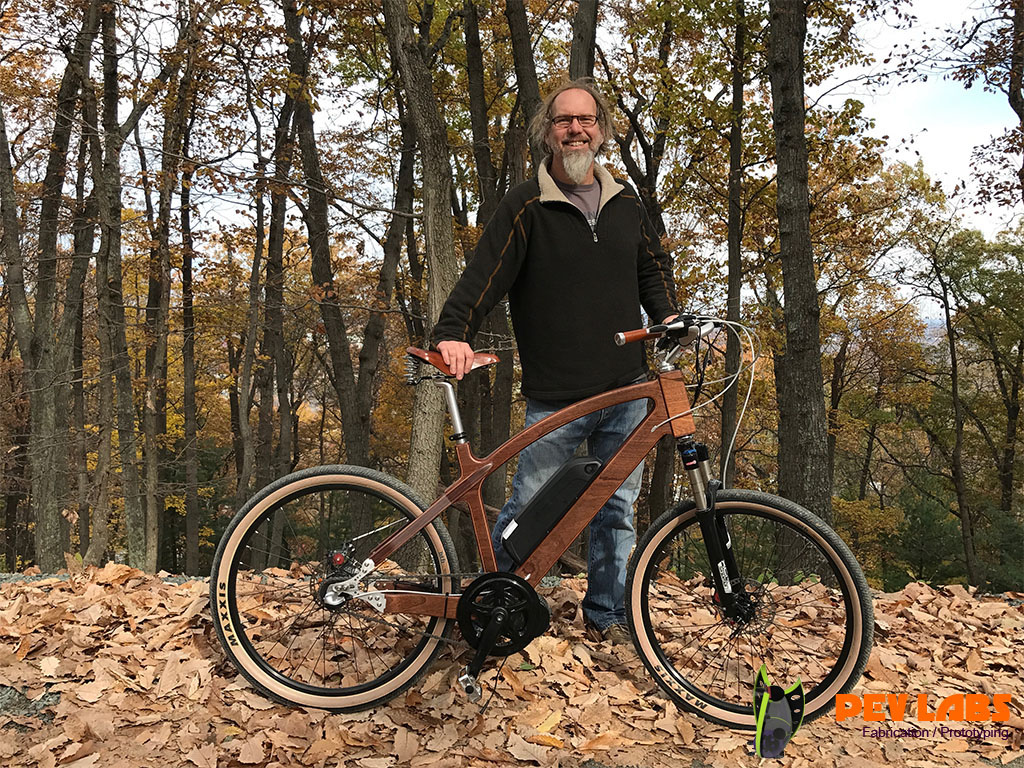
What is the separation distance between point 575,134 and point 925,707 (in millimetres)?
2827

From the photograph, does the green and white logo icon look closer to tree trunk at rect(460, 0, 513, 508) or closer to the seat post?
the seat post

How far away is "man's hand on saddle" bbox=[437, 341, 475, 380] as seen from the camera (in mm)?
2773

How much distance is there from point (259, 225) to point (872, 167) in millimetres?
11678

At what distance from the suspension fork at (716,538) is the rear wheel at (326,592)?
995 mm

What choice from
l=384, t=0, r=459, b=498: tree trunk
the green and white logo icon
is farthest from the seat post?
l=384, t=0, r=459, b=498: tree trunk

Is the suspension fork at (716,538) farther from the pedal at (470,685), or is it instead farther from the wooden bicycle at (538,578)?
the pedal at (470,685)

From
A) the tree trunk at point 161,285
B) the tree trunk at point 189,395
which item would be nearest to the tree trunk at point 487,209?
the tree trunk at point 161,285

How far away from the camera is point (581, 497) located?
2.92m

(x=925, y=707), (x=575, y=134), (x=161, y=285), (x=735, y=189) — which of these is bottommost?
(x=925, y=707)

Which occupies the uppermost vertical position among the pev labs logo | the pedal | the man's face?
the man's face

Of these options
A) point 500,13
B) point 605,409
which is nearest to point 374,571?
point 605,409

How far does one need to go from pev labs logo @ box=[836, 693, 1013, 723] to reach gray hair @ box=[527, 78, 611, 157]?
2.56 m

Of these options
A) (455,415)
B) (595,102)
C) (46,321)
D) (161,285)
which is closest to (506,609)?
(455,415)

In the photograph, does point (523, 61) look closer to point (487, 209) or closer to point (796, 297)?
point (487, 209)
